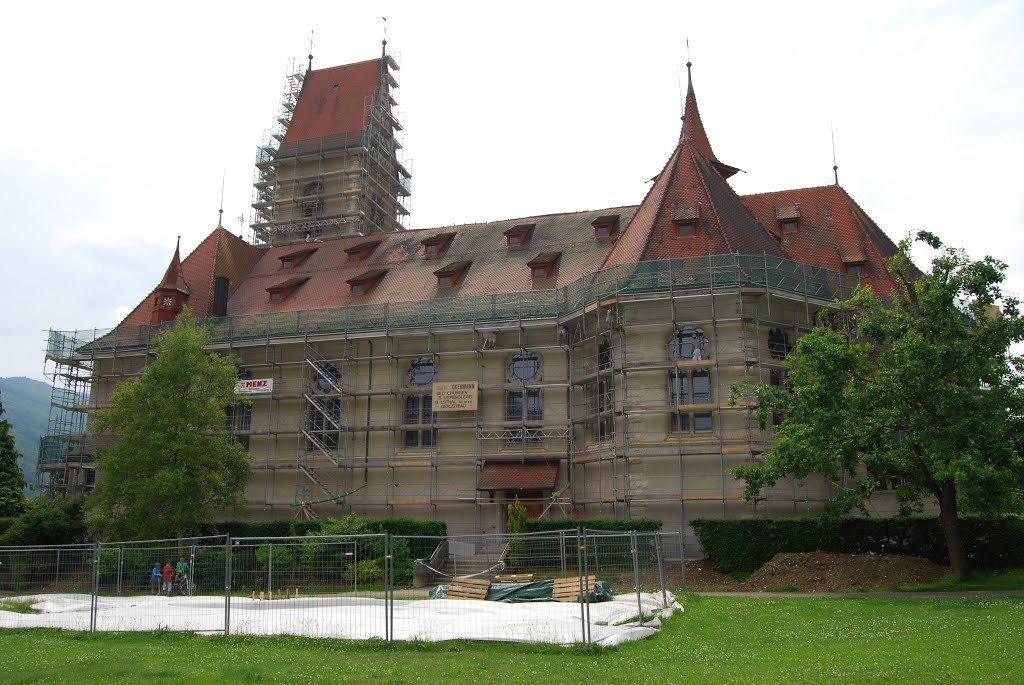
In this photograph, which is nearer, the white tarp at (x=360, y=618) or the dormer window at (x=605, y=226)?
the white tarp at (x=360, y=618)

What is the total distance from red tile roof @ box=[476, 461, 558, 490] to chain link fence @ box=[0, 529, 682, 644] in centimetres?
883

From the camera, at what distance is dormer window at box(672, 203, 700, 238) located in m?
33.2

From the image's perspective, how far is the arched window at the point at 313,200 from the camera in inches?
2029

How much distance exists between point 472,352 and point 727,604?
17.0m

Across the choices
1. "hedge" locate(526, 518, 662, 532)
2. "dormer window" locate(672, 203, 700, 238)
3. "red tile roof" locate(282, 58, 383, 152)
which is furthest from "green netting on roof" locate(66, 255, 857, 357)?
"red tile roof" locate(282, 58, 383, 152)

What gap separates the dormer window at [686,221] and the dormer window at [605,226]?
4875mm

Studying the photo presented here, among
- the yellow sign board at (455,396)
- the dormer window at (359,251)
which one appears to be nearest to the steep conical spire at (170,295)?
the dormer window at (359,251)

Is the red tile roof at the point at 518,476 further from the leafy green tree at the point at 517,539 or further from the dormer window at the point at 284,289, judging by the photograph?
the dormer window at the point at 284,289

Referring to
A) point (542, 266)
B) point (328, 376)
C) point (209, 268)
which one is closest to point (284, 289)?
point (209, 268)

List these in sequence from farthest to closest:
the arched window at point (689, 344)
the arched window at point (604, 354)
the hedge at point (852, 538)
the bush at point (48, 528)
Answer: the arched window at point (604, 354) → the bush at point (48, 528) → the arched window at point (689, 344) → the hedge at point (852, 538)

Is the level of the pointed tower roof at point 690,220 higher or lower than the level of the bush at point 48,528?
higher

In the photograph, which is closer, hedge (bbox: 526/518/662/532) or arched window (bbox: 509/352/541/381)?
hedge (bbox: 526/518/662/532)

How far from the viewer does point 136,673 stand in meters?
11.3

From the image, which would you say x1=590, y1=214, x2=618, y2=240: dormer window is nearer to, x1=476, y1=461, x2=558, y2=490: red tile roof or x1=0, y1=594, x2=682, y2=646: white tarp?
x1=476, y1=461, x2=558, y2=490: red tile roof
